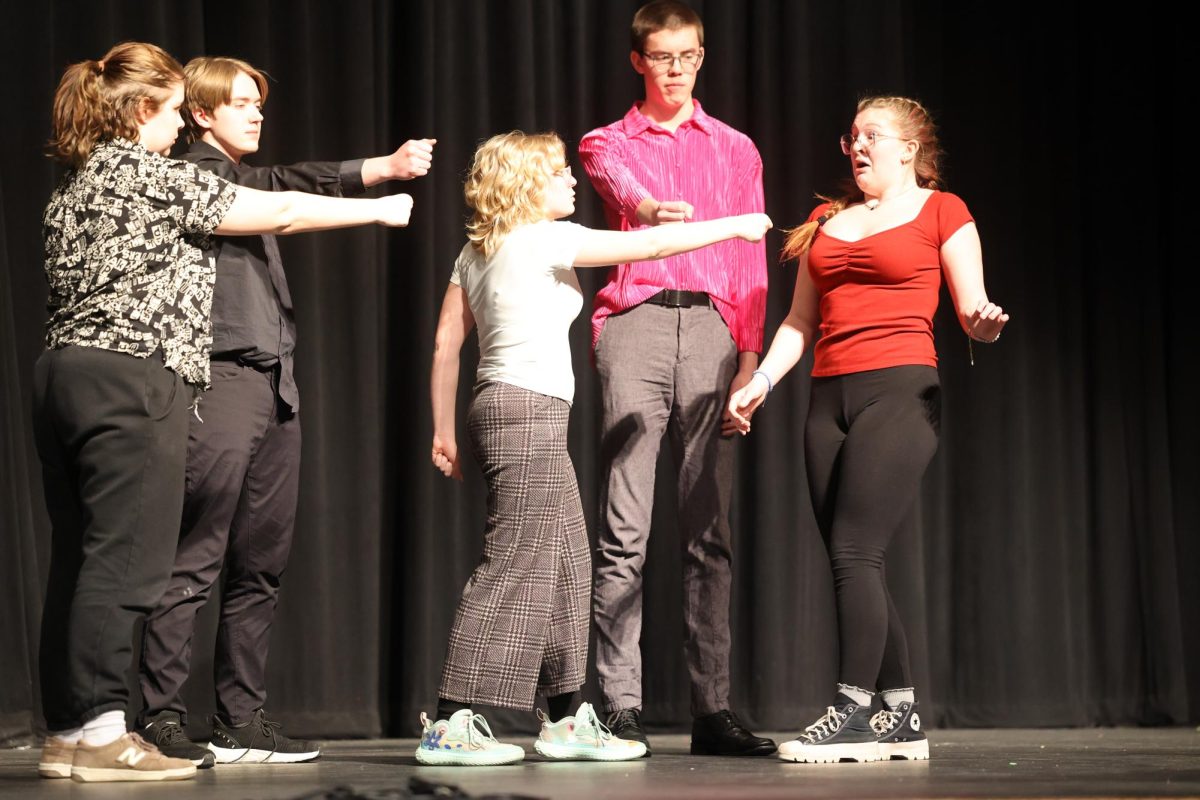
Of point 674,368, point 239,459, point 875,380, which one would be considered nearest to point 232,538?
point 239,459

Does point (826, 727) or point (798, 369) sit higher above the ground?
point (798, 369)

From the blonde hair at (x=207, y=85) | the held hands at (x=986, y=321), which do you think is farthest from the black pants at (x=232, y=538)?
the held hands at (x=986, y=321)

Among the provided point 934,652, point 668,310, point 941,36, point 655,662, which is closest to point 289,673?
point 655,662

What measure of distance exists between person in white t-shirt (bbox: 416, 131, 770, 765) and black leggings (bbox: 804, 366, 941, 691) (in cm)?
47

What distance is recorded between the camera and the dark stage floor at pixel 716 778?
2367mm

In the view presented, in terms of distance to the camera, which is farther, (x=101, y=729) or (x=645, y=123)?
(x=645, y=123)

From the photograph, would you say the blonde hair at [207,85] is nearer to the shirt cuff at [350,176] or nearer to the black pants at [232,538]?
the shirt cuff at [350,176]

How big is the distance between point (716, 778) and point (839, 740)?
15.1 inches

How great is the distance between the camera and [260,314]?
3074 millimetres

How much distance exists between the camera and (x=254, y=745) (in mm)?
3080

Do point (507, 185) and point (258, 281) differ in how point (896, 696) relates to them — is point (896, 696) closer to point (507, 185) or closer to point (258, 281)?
point (507, 185)

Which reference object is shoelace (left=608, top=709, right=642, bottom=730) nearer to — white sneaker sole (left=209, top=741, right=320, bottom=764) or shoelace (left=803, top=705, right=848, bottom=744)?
shoelace (left=803, top=705, right=848, bottom=744)

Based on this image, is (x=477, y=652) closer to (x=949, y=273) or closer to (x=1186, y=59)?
(x=949, y=273)

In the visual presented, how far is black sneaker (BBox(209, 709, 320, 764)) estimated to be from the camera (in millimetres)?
3057
